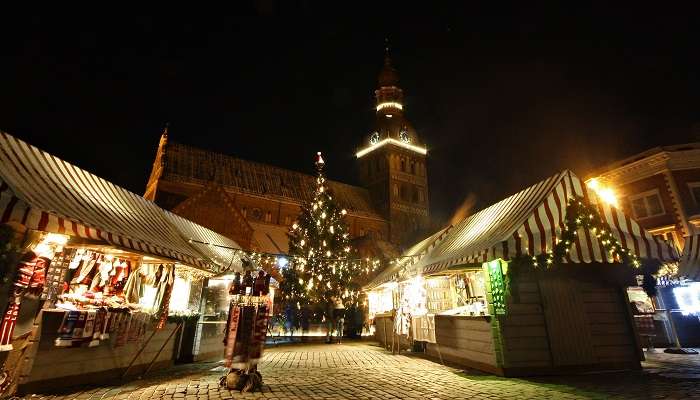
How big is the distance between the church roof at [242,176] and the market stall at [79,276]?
2451 cm

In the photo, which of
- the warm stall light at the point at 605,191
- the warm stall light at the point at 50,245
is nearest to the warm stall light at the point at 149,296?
the warm stall light at the point at 50,245

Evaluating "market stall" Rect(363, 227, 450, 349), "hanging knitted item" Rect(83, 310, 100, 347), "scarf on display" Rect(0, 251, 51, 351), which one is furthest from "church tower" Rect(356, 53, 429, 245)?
"scarf on display" Rect(0, 251, 51, 351)

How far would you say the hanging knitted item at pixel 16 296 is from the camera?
5953 mm

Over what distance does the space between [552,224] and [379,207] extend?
40588 mm

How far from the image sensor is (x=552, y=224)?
902cm

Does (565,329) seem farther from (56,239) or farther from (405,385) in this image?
(56,239)

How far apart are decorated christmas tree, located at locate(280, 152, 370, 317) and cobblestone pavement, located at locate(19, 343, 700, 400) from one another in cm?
1228

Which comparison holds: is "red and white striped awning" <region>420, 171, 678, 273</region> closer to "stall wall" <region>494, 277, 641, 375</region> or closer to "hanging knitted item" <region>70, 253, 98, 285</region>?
"stall wall" <region>494, 277, 641, 375</region>

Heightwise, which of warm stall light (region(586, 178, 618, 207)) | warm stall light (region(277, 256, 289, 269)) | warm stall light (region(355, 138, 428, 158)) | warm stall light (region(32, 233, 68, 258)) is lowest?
warm stall light (region(32, 233, 68, 258))

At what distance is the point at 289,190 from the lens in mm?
41625

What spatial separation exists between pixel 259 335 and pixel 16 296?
457cm

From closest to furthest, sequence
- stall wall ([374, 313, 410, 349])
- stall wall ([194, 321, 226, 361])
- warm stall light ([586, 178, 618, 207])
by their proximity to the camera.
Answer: stall wall ([194, 321, 226, 361])
stall wall ([374, 313, 410, 349])
warm stall light ([586, 178, 618, 207])

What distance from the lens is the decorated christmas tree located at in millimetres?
22438

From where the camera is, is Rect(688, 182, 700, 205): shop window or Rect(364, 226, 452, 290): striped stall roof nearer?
Rect(364, 226, 452, 290): striped stall roof
